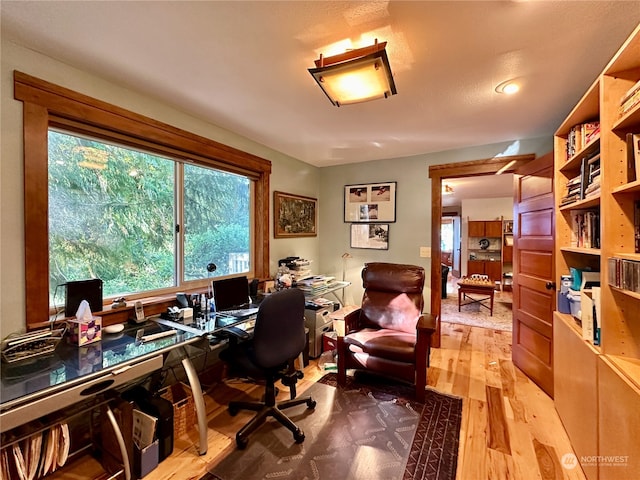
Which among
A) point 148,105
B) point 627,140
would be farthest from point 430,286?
A: point 148,105

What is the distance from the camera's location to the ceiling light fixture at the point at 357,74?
1394 mm

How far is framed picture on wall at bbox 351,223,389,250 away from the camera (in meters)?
3.71

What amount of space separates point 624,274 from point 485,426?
140 centimetres

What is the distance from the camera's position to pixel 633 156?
4.25 ft

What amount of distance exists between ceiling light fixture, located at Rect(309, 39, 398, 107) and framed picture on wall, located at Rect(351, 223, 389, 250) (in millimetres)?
2210

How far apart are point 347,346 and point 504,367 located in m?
1.71

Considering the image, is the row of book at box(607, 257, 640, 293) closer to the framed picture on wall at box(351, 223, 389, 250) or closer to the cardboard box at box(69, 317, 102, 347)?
the framed picture on wall at box(351, 223, 389, 250)

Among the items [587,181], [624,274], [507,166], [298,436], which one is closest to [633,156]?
[587,181]

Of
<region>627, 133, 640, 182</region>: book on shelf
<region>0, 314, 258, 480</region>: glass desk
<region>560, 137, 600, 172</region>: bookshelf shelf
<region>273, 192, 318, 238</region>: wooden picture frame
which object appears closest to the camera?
<region>0, 314, 258, 480</region>: glass desk

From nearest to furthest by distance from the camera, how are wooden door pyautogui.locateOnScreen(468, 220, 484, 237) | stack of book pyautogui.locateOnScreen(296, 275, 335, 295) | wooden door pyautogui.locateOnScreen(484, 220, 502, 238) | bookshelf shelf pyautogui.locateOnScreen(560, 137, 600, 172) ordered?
bookshelf shelf pyautogui.locateOnScreen(560, 137, 600, 172), stack of book pyautogui.locateOnScreen(296, 275, 335, 295), wooden door pyautogui.locateOnScreen(484, 220, 502, 238), wooden door pyautogui.locateOnScreen(468, 220, 484, 237)

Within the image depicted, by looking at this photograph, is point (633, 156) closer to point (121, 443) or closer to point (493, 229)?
point (121, 443)

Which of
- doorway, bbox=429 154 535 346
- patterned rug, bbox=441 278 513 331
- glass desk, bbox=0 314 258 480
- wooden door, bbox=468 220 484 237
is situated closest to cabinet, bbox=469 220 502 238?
wooden door, bbox=468 220 484 237

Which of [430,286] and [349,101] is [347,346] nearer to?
[430,286]

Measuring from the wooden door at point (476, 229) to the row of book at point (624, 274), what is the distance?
661cm
